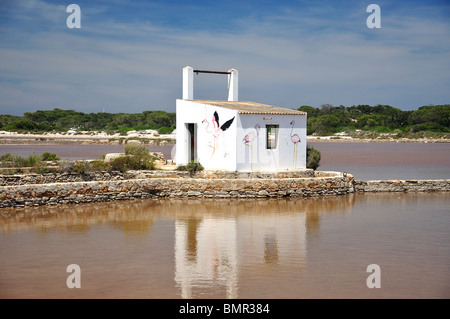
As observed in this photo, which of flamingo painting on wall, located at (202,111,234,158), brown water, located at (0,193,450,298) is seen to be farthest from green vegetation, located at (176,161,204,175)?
brown water, located at (0,193,450,298)

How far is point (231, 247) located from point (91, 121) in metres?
101

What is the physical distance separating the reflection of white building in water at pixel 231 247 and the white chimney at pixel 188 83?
27.4 feet

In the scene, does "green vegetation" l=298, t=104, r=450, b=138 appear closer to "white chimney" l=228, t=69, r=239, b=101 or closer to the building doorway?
"white chimney" l=228, t=69, r=239, b=101

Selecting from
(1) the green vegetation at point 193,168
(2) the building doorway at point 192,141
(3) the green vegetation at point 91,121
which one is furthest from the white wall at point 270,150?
(3) the green vegetation at point 91,121

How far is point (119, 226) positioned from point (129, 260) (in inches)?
138

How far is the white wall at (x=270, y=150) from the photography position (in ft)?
61.6

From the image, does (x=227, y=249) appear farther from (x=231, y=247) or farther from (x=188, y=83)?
(x=188, y=83)

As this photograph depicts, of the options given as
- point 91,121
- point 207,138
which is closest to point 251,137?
point 207,138

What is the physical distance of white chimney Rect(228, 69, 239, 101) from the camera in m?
22.9

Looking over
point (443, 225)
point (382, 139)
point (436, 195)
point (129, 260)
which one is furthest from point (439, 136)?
point (129, 260)

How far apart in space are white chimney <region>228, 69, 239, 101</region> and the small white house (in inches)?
96.1

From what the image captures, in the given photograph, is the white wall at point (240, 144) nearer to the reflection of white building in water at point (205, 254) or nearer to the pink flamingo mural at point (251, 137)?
the pink flamingo mural at point (251, 137)

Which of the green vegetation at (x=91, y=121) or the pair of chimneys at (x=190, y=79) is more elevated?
the green vegetation at (x=91, y=121)

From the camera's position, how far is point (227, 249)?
11.5 m
